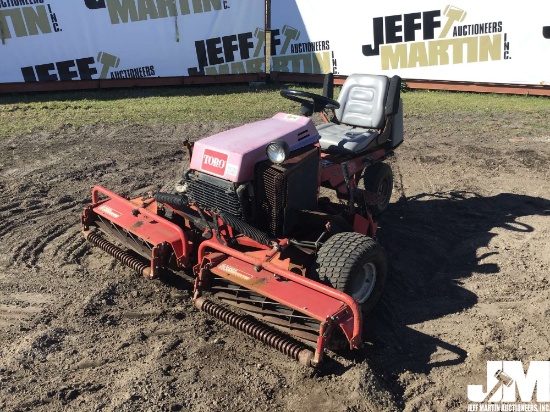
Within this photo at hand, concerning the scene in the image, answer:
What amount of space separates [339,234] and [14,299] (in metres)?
2.48

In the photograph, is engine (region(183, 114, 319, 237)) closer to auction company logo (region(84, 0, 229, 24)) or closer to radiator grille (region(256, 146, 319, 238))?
radiator grille (region(256, 146, 319, 238))

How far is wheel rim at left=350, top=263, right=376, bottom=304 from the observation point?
12.6 feet

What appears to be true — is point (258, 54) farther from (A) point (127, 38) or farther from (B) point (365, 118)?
(B) point (365, 118)

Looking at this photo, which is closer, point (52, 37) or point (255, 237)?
point (255, 237)

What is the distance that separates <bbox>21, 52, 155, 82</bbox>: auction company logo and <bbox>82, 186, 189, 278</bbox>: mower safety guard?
770cm

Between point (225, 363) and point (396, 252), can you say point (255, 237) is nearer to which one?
point (225, 363)

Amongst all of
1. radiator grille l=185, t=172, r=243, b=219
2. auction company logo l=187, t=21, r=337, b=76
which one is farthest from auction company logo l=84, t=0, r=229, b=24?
radiator grille l=185, t=172, r=243, b=219

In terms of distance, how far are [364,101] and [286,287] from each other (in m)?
3.02

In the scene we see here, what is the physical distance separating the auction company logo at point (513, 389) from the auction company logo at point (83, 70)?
1035 centimetres

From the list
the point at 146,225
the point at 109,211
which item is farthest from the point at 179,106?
the point at 146,225

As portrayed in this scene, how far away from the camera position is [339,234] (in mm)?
3871

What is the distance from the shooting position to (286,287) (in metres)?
3.48

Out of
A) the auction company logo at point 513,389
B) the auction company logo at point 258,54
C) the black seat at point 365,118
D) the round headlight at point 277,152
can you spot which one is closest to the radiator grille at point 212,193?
the round headlight at point 277,152

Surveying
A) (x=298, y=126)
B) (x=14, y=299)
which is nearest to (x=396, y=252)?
(x=298, y=126)
